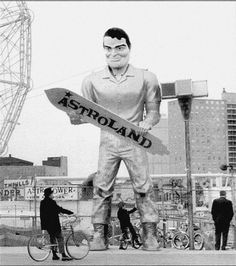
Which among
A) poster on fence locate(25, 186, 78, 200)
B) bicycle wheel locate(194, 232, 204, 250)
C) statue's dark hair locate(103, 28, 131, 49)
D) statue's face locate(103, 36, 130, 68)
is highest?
statue's dark hair locate(103, 28, 131, 49)

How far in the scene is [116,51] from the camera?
1094cm

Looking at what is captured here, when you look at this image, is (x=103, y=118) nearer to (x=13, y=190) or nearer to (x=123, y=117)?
(x=123, y=117)

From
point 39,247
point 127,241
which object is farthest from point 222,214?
point 39,247

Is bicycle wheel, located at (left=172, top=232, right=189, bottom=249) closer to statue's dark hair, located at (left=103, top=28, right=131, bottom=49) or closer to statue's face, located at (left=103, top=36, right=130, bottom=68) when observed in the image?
statue's face, located at (left=103, top=36, right=130, bottom=68)

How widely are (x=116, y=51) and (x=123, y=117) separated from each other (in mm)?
1266

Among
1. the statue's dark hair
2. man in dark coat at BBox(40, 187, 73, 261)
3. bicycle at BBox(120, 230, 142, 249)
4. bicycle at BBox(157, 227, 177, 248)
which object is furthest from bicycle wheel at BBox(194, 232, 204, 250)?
the statue's dark hair

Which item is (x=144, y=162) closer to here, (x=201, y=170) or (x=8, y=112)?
(x=8, y=112)

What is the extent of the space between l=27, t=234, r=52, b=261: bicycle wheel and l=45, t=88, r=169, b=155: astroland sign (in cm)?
228

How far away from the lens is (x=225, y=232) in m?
12.3

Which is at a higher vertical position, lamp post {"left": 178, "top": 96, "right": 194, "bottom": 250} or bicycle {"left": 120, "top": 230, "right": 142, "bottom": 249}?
lamp post {"left": 178, "top": 96, "right": 194, "bottom": 250}

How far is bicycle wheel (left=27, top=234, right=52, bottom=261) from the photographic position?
9750mm

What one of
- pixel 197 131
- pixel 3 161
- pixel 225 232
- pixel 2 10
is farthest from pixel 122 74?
pixel 197 131

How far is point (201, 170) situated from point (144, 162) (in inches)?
4422

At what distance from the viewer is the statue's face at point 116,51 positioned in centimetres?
1091
